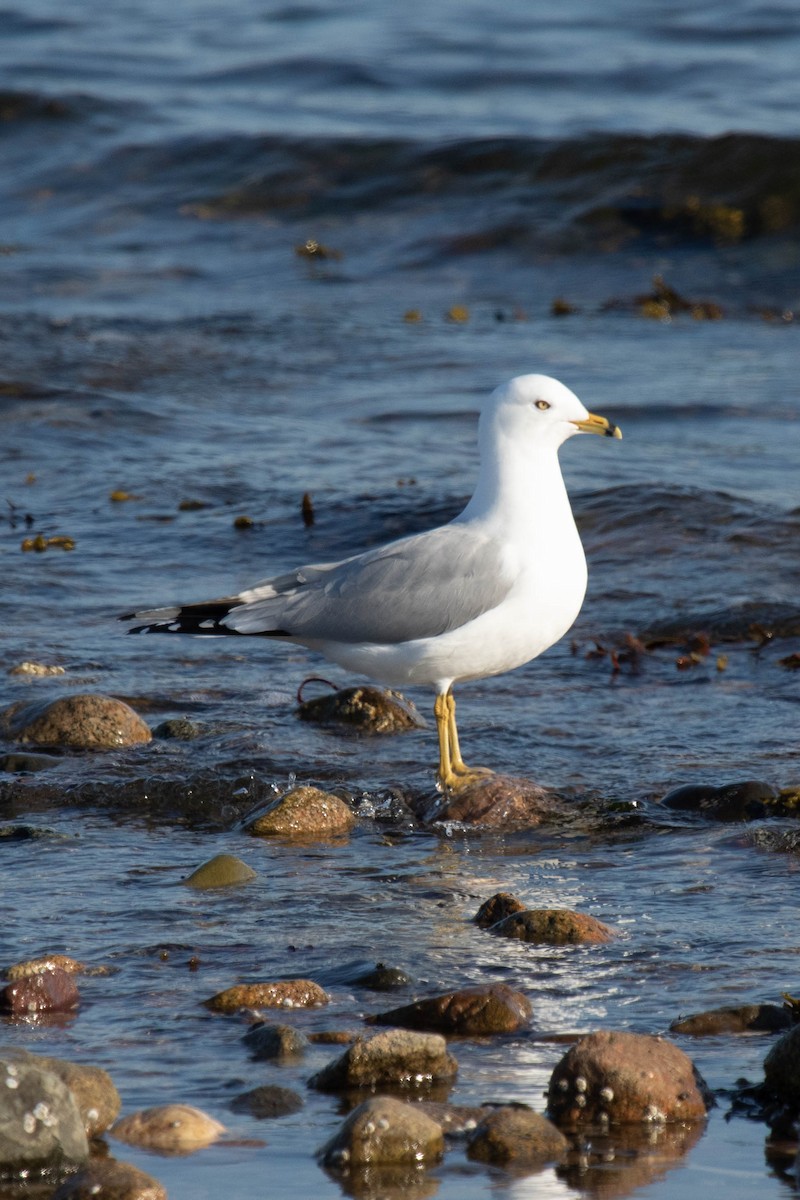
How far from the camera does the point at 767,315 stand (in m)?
13.3

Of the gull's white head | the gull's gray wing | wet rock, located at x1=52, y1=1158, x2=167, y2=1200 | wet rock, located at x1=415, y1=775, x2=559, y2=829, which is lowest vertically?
wet rock, located at x1=415, y1=775, x2=559, y2=829

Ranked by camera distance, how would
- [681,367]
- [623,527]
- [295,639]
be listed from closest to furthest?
[295,639] < [623,527] < [681,367]

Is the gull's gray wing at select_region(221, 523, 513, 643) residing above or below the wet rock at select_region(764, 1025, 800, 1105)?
above

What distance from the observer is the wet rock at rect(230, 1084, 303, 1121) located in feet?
11.3

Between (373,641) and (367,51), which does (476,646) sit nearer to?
(373,641)

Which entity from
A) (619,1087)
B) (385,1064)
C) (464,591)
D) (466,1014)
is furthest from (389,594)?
(619,1087)

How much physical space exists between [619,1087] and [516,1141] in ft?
0.84

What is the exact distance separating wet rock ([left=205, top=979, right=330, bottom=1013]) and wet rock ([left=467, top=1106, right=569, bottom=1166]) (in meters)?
0.75

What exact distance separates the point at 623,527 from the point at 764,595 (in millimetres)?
1178

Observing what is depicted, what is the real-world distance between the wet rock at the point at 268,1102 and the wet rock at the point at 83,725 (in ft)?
8.96

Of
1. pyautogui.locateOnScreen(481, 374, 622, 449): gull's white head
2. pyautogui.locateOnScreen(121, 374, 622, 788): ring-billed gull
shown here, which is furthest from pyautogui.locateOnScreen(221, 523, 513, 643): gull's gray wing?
pyautogui.locateOnScreen(481, 374, 622, 449): gull's white head

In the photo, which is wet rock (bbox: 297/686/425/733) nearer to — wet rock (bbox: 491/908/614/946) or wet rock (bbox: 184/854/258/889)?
wet rock (bbox: 184/854/258/889)

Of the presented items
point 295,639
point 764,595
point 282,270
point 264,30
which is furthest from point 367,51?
point 295,639

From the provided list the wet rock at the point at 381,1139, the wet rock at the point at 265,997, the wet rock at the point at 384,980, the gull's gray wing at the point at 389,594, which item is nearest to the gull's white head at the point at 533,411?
the gull's gray wing at the point at 389,594
